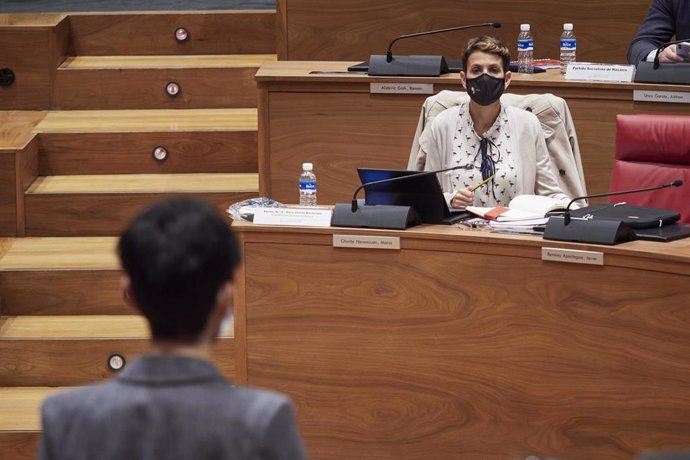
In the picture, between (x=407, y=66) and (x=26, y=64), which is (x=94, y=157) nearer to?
(x=26, y=64)

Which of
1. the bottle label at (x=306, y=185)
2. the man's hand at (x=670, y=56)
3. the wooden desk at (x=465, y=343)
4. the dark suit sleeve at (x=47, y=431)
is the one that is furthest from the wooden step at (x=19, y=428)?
the dark suit sleeve at (x=47, y=431)

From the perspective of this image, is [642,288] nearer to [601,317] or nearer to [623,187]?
[601,317]

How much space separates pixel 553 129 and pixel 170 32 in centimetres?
197

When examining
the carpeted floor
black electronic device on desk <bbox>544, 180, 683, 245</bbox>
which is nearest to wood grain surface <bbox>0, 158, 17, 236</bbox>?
the carpeted floor

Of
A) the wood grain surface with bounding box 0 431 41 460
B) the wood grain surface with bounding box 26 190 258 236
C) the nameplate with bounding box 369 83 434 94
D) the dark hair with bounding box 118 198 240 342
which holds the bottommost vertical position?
the wood grain surface with bounding box 0 431 41 460

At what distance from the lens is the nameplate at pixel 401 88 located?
161 inches

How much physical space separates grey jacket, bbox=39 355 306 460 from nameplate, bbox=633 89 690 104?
113 inches

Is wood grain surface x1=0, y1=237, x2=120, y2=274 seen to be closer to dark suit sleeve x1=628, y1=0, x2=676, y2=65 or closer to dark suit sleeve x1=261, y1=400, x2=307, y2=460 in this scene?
dark suit sleeve x1=628, y1=0, x2=676, y2=65

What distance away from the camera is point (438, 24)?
4770 millimetres

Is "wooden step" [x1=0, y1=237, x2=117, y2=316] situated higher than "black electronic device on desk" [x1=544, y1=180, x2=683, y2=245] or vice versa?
"black electronic device on desk" [x1=544, y1=180, x2=683, y2=245]

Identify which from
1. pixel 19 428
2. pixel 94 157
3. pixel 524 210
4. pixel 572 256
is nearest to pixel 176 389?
pixel 572 256

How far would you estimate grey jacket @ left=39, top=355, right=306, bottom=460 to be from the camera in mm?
1211

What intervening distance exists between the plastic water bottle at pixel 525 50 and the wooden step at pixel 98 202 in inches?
38.6

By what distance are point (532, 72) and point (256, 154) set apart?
1040mm
